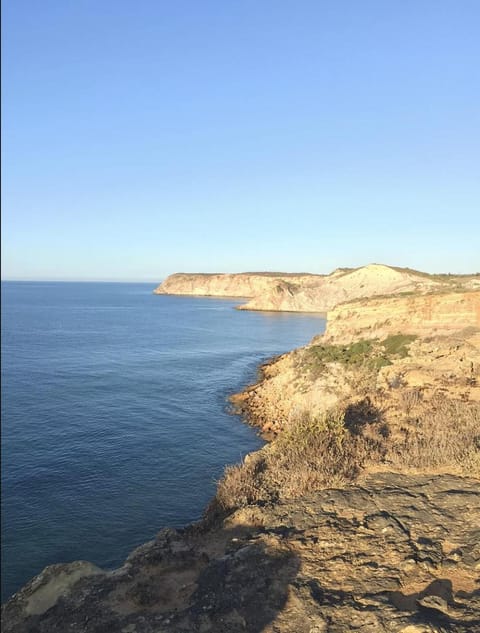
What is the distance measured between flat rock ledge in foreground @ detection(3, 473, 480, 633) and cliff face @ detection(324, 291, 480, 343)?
22.8 metres

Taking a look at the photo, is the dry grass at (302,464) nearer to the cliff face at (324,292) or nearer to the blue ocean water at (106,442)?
the blue ocean water at (106,442)

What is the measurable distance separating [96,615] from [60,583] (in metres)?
2.53

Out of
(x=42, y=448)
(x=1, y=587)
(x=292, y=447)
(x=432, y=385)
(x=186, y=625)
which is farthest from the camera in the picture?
(x=432, y=385)

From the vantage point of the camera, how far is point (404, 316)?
37594 mm

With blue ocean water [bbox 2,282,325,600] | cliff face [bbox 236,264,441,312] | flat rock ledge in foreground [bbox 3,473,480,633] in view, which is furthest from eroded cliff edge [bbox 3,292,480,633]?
cliff face [bbox 236,264,441,312]

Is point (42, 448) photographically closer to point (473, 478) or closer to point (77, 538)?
point (77, 538)

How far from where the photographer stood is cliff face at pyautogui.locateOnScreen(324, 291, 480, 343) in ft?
109

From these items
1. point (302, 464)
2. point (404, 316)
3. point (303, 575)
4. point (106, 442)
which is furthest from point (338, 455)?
point (404, 316)

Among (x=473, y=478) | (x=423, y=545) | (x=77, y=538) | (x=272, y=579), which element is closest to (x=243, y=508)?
(x=272, y=579)

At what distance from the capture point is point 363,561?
1016 centimetres

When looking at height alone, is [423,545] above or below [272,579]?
above

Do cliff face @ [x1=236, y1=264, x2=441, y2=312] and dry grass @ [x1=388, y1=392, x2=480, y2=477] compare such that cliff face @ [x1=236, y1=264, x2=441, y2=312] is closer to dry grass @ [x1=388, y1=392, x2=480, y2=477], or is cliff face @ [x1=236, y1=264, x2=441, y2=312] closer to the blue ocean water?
the blue ocean water

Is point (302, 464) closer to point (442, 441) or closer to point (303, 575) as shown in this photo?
point (303, 575)

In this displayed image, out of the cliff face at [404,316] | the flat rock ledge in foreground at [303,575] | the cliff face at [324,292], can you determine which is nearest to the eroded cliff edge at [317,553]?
the flat rock ledge in foreground at [303,575]
